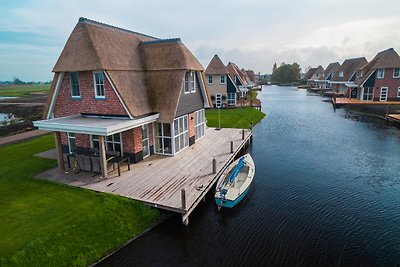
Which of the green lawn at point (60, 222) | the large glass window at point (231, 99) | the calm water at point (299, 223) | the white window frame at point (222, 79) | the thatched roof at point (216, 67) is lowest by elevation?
the calm water at point (299, 223)

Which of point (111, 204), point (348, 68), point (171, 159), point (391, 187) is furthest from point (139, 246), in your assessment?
point (348, 68)

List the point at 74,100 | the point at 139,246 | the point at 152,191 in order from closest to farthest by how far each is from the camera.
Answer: the point at 139,246, the point at 152,191, the point at 74,100

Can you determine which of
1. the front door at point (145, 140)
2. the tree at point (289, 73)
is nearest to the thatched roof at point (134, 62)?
the front door at point (145, 140)

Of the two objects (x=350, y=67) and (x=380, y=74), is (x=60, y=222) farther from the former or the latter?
(x=350, y=67)

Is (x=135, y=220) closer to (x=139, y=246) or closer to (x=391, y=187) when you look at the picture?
(x=139, y=246)

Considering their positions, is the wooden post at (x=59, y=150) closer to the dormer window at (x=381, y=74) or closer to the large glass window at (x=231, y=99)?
the large glass window at (x=231, y=99)

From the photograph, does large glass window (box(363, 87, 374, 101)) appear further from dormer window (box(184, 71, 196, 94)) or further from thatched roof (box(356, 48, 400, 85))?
dormer window (box(184, 71, 196, 94))

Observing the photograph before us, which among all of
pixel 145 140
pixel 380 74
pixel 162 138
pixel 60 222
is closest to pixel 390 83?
pixel 380 74
